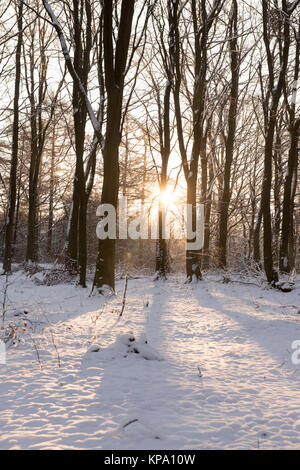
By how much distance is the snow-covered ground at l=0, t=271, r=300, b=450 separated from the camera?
85.1 inches

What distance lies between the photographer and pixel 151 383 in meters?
3.09

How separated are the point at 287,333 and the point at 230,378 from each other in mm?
2157

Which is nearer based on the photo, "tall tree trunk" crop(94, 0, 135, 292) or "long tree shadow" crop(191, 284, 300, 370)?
"long tree shadow" crop(191, 284, 300, 370)

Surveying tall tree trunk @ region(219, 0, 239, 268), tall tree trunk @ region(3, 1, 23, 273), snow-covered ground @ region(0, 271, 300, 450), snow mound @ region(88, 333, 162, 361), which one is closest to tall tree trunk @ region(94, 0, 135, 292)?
snow-covered ground @ region(0, 271, 300, 450)

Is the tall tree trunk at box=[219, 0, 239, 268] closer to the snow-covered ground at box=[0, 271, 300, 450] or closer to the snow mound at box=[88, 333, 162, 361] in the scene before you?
the snow-covered ground at box=[0, 271, 300, 450]

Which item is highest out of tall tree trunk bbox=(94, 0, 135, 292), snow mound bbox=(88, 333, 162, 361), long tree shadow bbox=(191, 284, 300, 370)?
tall tree trunk bbox=(94, 0, 135, 292)

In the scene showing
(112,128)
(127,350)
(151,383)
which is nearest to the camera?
(151,383)

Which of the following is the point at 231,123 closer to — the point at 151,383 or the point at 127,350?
the point at 127,350

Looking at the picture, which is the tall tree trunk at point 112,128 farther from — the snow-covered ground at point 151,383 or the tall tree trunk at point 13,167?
the tall tree trunk at point 13,167

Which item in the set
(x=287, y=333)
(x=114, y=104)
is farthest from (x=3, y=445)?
(x=114, y=104)

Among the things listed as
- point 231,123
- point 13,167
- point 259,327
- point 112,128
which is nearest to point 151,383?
point 259,327

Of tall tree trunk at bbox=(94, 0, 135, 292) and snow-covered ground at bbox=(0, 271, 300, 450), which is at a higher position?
tall tree trunk at bbox=(94, 0, 135, 292)

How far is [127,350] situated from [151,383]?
896mm

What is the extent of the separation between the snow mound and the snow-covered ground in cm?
1
